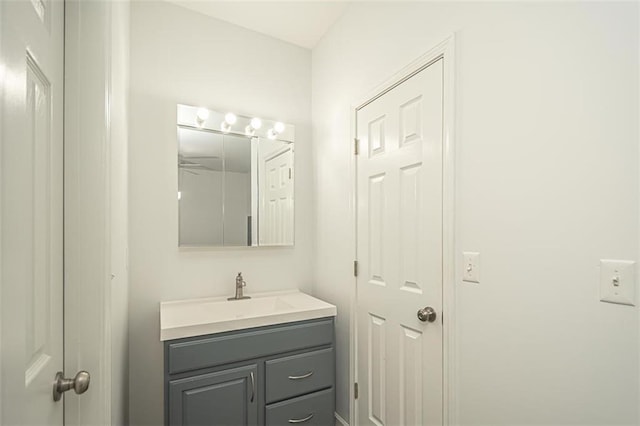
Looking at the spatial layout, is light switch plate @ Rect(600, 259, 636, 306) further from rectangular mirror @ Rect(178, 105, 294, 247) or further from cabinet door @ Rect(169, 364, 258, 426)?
rectangular mirror @ Rect(178, 105, 294, 247)

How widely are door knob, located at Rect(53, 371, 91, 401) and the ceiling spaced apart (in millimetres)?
2094

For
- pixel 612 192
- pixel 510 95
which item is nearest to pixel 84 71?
pixel 510 95

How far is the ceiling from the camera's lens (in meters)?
2.01

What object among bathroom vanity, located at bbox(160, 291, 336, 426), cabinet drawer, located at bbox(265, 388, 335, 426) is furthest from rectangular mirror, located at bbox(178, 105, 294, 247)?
cabinet drawer, located at bbox(265, 388, 335, 426)

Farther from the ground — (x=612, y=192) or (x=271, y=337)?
(x=612, y=192)

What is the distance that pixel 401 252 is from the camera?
1584 mm

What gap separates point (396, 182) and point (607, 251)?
871mm

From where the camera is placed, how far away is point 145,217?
190 centimetres

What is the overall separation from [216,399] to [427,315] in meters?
1.09

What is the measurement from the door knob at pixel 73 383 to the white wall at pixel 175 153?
1129mm

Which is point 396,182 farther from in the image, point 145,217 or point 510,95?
point 145,217

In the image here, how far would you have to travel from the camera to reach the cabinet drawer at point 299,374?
1.70 m

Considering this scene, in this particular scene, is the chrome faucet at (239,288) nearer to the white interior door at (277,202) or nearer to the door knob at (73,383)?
the white interior door at (277,202)

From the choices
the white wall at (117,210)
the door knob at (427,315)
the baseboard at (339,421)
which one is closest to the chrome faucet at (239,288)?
the white wall at (117,210)
